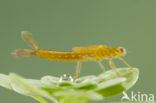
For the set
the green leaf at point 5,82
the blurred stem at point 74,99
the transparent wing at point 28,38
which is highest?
the transparent wing at point 28,38

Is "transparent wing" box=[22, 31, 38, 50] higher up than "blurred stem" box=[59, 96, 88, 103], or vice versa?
"transparent wing" box=[22, 31, 38, 50]

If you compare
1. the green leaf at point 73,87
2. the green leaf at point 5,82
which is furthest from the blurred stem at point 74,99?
the green leaf at point 5,82

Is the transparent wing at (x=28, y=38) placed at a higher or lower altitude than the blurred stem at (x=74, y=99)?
higher

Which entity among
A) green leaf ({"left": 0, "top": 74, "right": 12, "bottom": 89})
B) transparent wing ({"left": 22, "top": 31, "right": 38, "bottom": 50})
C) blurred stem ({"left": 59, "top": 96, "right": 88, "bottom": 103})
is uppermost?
transparent wing ({"left": 22, "top": 31, "right": 38, "bottom": 50})

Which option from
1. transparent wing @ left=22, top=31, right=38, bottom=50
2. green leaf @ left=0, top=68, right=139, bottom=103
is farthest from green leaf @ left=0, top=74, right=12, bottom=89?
transparent wing @ left=22, top=31, right=38, bottom=50

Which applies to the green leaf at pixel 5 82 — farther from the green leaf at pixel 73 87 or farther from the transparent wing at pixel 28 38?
the transparent wing at pixel 28 38

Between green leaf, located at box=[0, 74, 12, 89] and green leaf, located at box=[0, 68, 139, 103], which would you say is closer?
green leaf, located at box=[0, 68, 139, 103]

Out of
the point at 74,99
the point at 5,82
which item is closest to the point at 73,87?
the point at 74,99

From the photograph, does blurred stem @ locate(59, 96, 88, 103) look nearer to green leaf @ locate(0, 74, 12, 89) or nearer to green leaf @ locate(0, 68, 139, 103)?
green leaf @ locate(0, 68, 139, 103)

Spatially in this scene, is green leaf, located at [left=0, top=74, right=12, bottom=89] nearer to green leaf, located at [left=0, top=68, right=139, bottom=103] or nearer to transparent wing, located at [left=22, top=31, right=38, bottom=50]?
green leaf, located at [left=0, top=68, right=139, bottom=103]

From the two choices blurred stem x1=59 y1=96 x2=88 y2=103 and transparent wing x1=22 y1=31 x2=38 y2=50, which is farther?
transparent wing x1=22 y1=31 x2=38 y2=50

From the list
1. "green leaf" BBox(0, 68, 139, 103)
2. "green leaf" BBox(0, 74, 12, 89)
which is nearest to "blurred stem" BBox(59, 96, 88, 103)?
"green leaf" BBox(0, 68, 139, 103)

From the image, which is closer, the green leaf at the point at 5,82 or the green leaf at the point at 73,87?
the green leaf at the point at 73,87
